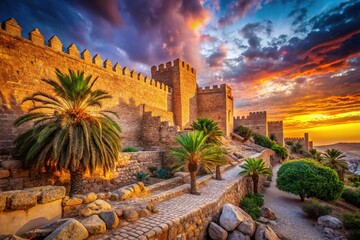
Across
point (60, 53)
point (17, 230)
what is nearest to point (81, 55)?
point (60, 53)

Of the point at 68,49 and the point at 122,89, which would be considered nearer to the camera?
the point at 68,49

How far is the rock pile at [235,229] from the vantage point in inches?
244

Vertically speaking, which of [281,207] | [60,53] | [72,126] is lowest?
[281,207]

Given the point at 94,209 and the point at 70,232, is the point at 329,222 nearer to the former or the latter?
the point at 94,209

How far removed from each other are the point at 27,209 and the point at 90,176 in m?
5.32

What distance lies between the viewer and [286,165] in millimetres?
14164

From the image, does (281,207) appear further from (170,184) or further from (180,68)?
(180,68)

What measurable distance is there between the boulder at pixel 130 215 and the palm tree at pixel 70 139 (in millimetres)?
3167

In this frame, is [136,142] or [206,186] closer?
[206,186]

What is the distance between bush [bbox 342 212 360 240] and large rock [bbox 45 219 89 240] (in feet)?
38.1

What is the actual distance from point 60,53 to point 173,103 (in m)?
12.2

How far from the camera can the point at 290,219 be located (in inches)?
404

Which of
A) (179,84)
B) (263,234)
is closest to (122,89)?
(179,84)

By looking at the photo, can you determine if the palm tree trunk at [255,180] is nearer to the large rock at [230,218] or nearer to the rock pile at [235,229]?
the rock pile at [235,229]
